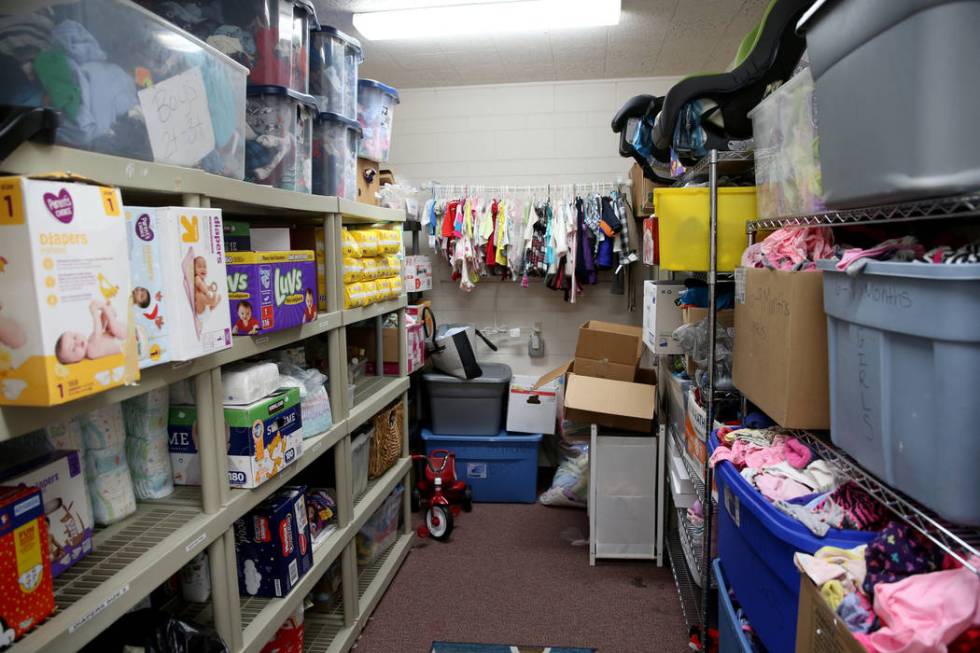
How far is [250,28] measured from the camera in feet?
6.04

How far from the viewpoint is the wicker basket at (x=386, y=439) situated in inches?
111

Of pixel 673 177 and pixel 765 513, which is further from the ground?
pixel 673 177

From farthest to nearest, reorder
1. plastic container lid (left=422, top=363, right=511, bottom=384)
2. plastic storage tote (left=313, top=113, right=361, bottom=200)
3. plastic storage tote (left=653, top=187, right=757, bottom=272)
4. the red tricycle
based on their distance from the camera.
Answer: plastic container lid (left=422, top=363, right=511, bottom=384) < the red tricycle < plastic storage tote (left=313, top=113, right=361, bottom=200) < plastic storage tote (left=653, top=187, right=757, bottom=272)

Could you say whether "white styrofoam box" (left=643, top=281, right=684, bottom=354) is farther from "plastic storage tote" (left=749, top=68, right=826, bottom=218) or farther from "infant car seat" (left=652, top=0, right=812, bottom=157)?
"plastic storage tote" (left=749, top=68, right=826, bottom=218)

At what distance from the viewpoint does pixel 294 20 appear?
6.42 feet

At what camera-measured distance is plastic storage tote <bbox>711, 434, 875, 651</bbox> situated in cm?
123

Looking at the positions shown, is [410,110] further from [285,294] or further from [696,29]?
[285,294]

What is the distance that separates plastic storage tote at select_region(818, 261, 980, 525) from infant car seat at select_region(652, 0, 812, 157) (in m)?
0.94

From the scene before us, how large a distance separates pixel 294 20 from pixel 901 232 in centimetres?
184

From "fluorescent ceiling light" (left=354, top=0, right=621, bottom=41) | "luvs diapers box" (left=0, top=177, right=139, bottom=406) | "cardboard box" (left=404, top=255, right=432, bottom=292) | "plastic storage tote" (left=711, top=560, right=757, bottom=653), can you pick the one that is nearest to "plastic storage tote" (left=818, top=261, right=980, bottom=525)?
"plastic storage tote" (left=711, top=560, right=757, bottom=653)

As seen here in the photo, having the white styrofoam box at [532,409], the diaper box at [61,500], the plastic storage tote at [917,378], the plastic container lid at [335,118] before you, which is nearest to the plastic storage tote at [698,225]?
the plastic storage tote at [917,378]

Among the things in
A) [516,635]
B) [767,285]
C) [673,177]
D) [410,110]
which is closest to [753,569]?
[767,285]

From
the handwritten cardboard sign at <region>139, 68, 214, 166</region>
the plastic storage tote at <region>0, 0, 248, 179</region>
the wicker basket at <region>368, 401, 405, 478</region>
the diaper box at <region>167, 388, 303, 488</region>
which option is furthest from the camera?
the wicker basket at <region>368, 401, 405, 478</region>

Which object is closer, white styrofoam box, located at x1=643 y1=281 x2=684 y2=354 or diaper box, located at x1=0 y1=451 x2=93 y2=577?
diaper box, located at x1=0 y1=451 x2=93 y2=577
